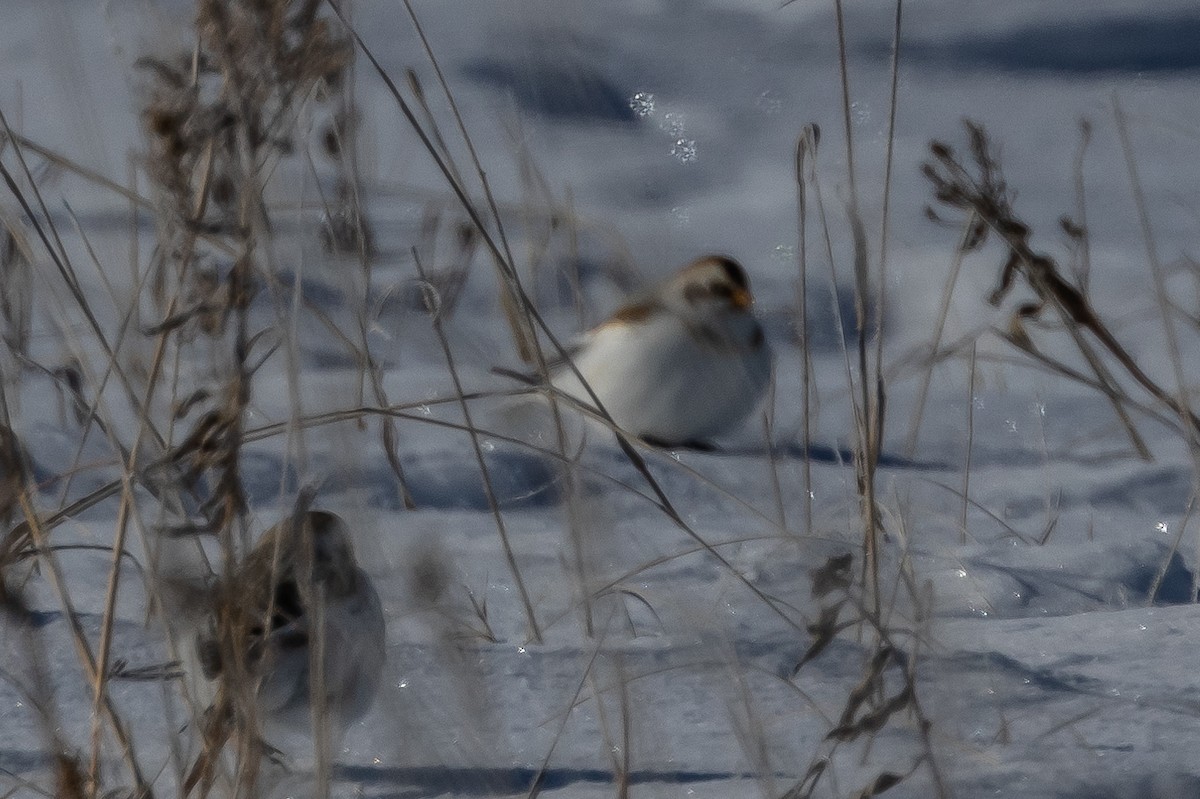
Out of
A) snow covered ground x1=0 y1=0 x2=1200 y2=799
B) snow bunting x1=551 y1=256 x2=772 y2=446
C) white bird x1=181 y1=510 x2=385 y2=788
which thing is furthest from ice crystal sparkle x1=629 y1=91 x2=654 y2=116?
white bird x1=181 y1=510 x2=385 y2=788

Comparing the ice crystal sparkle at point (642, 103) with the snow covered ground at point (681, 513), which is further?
the ice crystal sparkle at point (642, 103)

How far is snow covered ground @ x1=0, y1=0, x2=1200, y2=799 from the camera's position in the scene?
4.56 ft

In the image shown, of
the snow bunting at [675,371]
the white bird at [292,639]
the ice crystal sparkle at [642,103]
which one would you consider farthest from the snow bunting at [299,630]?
the ice crystal sparkle at [642,103]

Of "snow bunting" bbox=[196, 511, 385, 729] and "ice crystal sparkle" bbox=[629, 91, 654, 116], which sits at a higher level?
"ice crystal sparkle" bbox=[629, 91, 654, 116]

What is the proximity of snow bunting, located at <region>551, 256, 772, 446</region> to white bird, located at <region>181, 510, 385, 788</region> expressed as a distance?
127cm

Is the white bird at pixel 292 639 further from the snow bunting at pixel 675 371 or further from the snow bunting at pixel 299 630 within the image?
the snow bunting at pixel 675 371

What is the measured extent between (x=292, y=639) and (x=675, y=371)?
1544mm

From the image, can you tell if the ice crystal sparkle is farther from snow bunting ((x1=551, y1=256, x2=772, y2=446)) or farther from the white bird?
the white bird

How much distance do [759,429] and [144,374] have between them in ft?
7.34

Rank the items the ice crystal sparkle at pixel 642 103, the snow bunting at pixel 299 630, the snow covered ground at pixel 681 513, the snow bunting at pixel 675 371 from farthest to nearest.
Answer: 1. the ice crystal sparkle at pixel 642 103
2. the snow bunting at pixel 675 371
3. the snow covered ground at pixel 681 513
4. the snow bunting at pixel 299 630

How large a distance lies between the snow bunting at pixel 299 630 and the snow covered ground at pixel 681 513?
55mm

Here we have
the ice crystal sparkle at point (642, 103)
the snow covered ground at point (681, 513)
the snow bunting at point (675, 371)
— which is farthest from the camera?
the ice crystal sparkle at point (642, 103)

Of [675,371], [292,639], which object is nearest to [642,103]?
[675,371]

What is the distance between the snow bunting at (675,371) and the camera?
318cm
